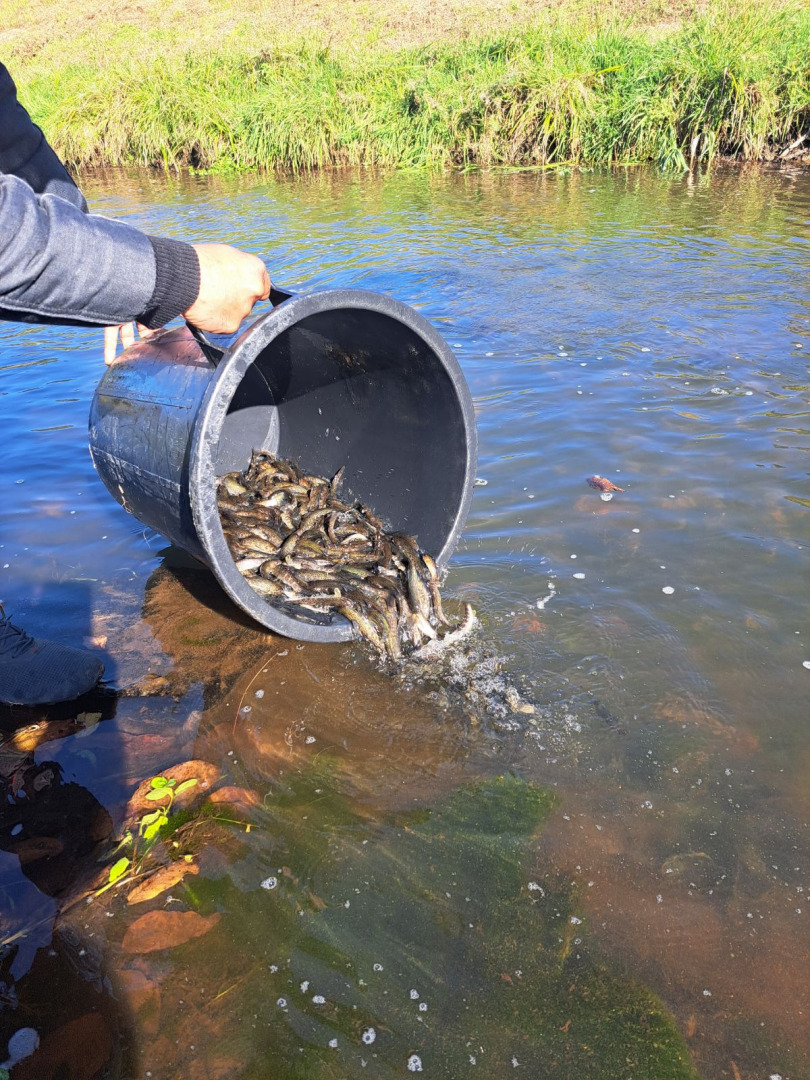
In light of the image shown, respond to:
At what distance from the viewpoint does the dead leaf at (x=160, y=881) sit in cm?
273

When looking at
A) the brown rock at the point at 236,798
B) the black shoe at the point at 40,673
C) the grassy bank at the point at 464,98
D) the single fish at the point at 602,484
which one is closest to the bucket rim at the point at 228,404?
the brown rock at the point at 236,798

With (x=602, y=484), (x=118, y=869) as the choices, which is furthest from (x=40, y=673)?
(x=602, y=484)

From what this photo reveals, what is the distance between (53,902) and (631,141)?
15.8 meters

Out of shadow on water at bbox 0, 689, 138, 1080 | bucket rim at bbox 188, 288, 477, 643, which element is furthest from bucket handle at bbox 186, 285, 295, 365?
shadow on water at bbox 0, 689, 138, 1080

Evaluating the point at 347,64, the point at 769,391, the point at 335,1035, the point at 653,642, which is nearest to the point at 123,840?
the point at 335,1035

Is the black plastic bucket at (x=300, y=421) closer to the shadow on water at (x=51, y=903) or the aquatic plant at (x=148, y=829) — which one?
the aquatic plant at (x=148, y=829)

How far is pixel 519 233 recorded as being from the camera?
11516mm

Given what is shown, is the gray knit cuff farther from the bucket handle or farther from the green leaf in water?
the green leaf in water

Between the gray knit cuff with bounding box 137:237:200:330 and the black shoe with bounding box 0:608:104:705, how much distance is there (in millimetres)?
1836

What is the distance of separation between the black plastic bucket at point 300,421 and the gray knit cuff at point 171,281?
1.81 feet

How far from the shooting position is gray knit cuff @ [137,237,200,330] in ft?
7.99

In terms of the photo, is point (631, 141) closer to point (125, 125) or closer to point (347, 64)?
point (347, 64)

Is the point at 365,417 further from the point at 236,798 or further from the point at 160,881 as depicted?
the point at 160,881

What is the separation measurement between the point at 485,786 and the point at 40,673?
6.66 feet
